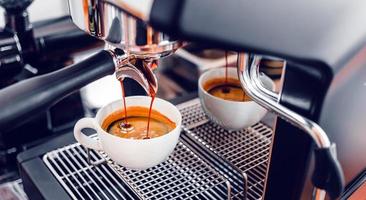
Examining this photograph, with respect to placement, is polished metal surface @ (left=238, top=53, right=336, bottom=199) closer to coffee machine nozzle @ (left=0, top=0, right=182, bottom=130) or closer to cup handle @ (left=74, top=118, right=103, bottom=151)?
coffee machine nozzle @ (left=0, top=0, right=182, bottom=130)

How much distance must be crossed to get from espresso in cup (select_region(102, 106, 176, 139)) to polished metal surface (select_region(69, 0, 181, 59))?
0.12m

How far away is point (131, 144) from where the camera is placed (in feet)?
1.54

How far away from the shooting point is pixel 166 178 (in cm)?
51

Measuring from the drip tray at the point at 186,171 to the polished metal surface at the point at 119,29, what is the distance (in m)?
0.16

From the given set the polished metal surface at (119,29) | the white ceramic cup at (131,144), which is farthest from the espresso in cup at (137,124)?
the polished metal surface at (119,29)

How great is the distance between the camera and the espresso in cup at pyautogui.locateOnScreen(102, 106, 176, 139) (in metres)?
0.50

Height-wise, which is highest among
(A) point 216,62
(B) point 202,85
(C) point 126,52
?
(C) point 126,52

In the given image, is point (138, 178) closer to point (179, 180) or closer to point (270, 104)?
point (179, 180)

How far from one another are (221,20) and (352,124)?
0.61ft

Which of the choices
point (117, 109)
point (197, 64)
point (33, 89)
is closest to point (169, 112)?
point (117, 109)

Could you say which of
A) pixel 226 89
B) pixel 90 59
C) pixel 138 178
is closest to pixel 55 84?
pixel 90 59

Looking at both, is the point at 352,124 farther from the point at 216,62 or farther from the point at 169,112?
the point at 216,62

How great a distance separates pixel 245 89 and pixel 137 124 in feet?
0.49

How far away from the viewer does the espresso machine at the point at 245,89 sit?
323 millimetres
